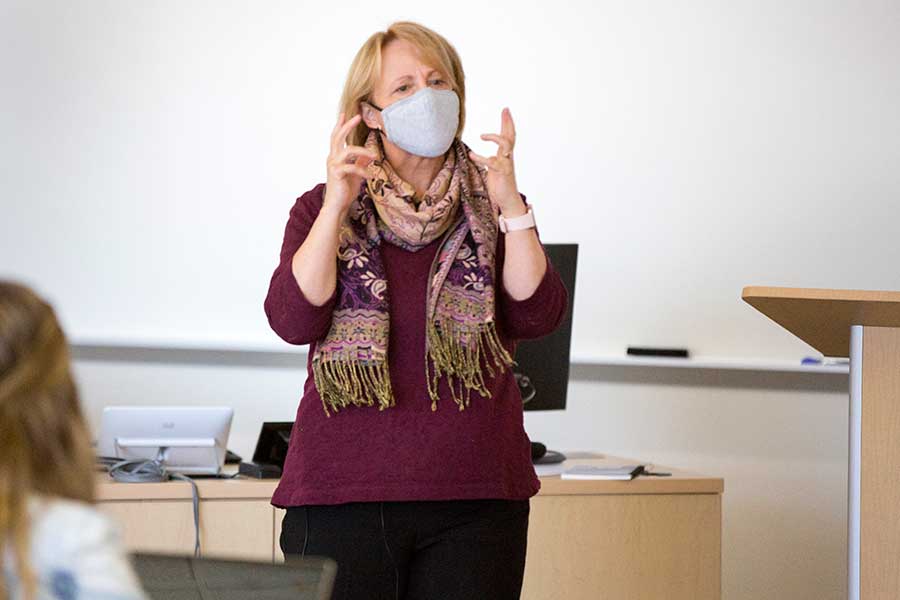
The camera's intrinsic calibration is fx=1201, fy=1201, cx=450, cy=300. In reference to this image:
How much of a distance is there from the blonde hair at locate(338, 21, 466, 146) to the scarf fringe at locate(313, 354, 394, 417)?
38 centimetres

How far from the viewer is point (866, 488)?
1.91 m

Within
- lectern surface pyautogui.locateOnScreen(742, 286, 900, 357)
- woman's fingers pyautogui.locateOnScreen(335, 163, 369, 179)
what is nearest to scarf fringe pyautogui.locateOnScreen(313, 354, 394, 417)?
woman's fingers pyautogui.locateOnScreen(335, 163, 369, 179)

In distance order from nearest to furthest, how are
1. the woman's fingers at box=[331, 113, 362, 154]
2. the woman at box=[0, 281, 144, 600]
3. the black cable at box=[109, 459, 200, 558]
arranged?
the woman at box=[0, 281, 144, 600]
the woman's fingers at box=[331, 113, 362, 154]
the black cable at box=[109, 459, 200, 558]

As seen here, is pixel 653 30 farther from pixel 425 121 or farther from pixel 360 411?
pixel 360 411

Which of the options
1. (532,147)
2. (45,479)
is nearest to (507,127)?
(45,479)

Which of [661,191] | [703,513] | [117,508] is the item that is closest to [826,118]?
[661,191]

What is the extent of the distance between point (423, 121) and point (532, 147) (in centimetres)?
204

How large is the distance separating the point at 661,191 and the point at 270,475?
1.75 m

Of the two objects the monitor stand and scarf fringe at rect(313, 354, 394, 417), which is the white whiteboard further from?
scarf fringe at rect(313, 354, 394, 417)

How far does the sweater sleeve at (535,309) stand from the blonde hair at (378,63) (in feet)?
0.84

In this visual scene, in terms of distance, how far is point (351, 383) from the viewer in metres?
1.74

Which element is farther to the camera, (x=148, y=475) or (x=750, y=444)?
(x=750, y=444)

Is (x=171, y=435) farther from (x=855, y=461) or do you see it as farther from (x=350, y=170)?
(x=855, y=461)

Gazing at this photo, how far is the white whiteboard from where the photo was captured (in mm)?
3715
